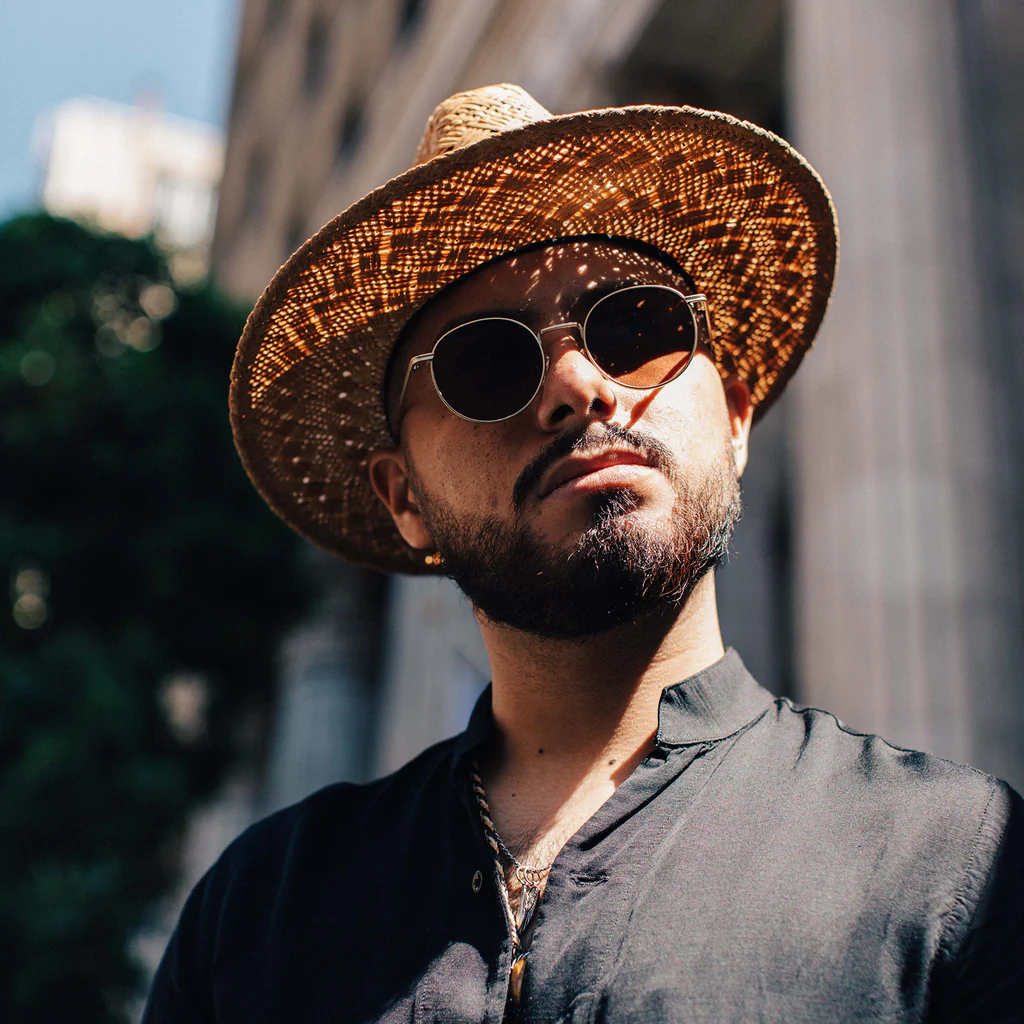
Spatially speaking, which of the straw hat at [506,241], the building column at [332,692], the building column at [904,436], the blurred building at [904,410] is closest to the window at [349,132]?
the building column at [332,692]

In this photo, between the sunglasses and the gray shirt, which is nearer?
the gray shirt

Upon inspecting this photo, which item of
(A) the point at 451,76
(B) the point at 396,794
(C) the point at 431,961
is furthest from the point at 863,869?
(A) the point at 451,76

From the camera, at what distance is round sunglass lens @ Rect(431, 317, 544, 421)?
2.01 m

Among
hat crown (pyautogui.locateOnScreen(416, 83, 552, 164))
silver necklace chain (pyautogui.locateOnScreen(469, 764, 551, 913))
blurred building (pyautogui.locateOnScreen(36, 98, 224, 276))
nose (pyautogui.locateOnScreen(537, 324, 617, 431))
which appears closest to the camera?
silver necklace chain (pyautogui.locateOnScreen(469, 764, 551, 913))

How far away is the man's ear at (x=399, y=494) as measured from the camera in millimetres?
2477

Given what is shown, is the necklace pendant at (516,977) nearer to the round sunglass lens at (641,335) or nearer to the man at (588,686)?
the man at (588,686)

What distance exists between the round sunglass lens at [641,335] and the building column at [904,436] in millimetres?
2167

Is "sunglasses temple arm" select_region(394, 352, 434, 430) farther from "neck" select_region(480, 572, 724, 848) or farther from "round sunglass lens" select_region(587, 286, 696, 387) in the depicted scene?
"neck" select_region(480, 572, 724, 848)

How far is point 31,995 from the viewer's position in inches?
271

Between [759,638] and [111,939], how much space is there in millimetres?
5428

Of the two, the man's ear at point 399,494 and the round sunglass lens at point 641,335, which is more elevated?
the round sunglass lens at point 641,335

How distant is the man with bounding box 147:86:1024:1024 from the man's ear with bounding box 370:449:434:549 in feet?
0.04

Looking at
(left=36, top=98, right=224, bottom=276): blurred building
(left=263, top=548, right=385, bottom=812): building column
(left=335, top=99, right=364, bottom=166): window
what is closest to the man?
(left=263, top=548, right=385, bottom=812): building column

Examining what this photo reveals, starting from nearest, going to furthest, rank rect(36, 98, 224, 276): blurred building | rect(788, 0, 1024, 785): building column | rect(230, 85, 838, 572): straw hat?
rect(230, 85, 838, 572): straw hat, rect(788, 0, 1024, 785): building column, rect(36, 98, 224, 276): blurred building
